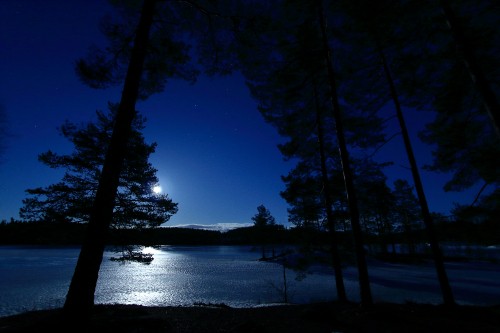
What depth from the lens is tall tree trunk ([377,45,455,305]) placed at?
28.6 feet

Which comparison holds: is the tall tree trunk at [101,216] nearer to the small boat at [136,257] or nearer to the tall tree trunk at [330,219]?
the small boat at [136,257]

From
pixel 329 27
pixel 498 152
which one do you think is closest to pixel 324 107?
pixel 329 27

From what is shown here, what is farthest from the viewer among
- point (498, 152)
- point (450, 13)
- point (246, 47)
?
point (246, 47)

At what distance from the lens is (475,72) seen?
5.77m

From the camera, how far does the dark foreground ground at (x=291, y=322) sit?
193 inches

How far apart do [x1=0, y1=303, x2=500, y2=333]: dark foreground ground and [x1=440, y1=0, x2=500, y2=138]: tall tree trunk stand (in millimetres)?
4812

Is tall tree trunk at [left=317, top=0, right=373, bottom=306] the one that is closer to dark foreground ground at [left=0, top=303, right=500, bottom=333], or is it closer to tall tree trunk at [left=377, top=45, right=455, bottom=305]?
dark foreground ground at [left=0, top=303, right=500, bottom=333]

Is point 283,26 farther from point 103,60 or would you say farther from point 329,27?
point 103,60

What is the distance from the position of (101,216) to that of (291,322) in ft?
17.4

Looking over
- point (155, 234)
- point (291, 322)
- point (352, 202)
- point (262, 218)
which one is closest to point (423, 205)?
point (352, 202)

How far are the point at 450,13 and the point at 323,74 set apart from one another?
14.8 feet

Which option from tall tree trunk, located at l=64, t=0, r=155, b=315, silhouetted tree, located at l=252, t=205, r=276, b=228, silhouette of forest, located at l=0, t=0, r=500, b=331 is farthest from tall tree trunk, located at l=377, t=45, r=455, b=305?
silhouetted tree, located at l=252, t=205, r=276, b=228

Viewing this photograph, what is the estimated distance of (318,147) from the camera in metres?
12.6

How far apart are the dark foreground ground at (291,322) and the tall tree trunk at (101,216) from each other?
0.38 m
